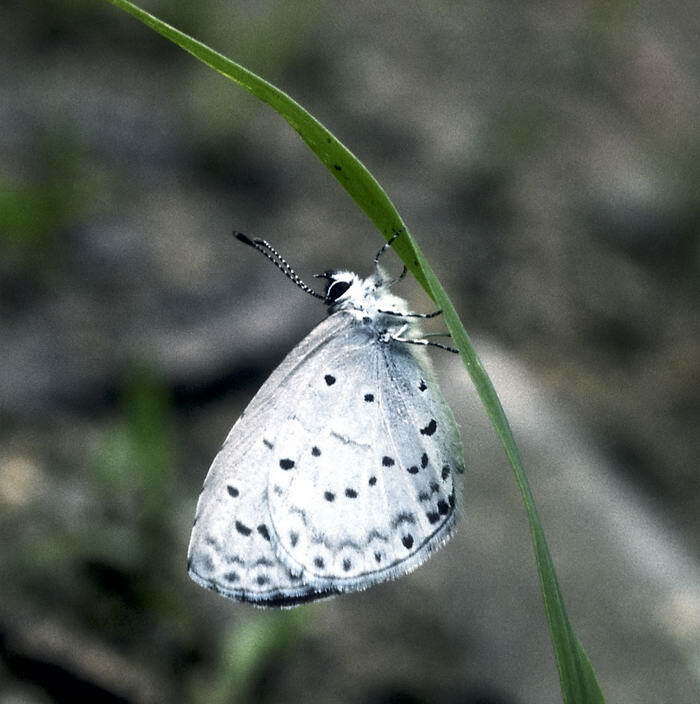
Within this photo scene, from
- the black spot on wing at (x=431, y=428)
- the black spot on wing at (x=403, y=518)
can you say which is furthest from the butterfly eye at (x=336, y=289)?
the black spot on wing at (x=403, y=518)

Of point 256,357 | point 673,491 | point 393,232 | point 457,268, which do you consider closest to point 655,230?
point 457,268

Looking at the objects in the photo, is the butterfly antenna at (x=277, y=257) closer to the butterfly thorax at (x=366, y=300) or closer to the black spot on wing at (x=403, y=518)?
the butterfly thorax at (x=366, y=300)

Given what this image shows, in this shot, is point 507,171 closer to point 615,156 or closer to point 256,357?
point 615,156

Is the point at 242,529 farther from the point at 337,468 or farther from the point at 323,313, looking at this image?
the point at 323,313

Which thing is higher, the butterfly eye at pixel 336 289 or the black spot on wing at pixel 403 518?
the butterfly eye at pixel 336 289

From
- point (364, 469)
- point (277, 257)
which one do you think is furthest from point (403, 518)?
point (277, 257)

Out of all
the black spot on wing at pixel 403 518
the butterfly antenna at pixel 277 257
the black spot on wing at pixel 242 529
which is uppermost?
the butterfly antenna at pixel 277 257
